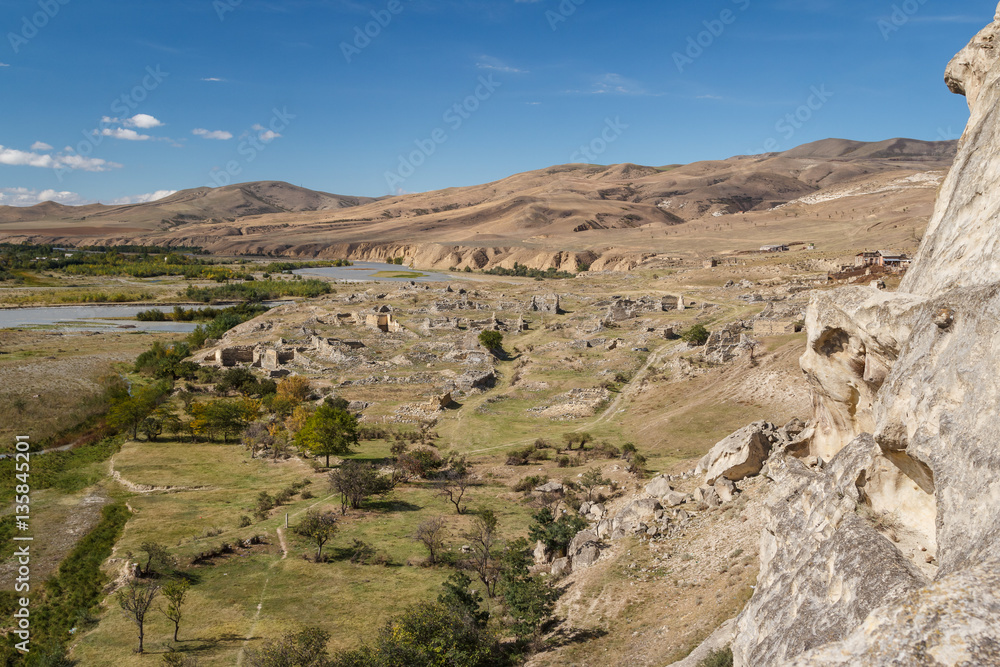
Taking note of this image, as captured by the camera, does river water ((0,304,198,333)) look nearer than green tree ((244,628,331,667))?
No

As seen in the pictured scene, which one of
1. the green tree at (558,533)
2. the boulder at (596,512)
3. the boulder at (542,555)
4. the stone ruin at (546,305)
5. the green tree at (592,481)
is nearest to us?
the green tree at (558,533)

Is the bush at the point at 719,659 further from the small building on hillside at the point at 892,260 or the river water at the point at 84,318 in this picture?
the river water at the point at 84,318

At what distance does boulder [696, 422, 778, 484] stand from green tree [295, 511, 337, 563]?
15.0m

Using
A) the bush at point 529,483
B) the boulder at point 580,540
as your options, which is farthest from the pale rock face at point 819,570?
the bush at point 529,483

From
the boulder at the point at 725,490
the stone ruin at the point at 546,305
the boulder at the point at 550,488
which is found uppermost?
the stone ruin at the point at 546,305

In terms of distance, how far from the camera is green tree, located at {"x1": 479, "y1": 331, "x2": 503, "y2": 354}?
196ft

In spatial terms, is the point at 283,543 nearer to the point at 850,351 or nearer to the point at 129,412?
the point at 850,351

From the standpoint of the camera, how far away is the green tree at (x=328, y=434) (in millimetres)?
35844

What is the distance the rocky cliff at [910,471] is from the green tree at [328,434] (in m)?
27.9

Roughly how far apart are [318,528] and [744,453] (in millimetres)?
16546

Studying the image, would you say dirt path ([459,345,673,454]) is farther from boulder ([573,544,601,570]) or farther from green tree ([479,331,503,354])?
boulder ([573,544,601,570])

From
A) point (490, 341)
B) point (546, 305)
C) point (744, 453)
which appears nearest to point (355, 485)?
point (744, 453)

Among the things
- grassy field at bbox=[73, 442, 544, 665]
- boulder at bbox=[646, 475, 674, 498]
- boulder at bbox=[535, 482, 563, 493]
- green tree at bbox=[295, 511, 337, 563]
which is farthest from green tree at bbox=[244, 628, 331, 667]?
boulder at bbox=[535, 482, 563, 493]

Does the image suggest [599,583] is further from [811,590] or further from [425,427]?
[425,427]
